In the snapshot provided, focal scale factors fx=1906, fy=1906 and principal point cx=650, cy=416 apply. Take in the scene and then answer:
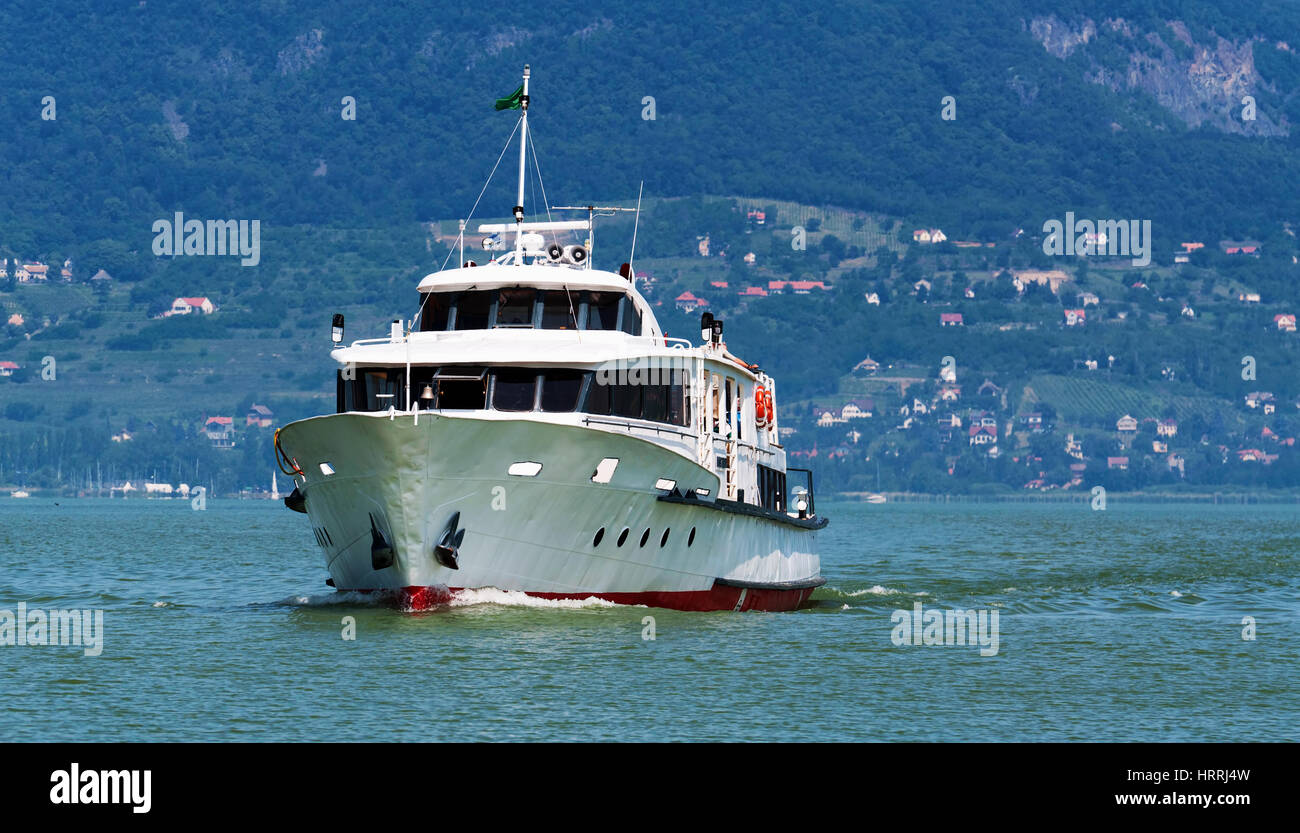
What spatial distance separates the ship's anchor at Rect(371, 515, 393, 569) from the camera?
106 feet

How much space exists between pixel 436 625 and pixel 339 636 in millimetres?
1798

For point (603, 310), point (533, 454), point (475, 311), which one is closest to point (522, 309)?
point (475, 311)

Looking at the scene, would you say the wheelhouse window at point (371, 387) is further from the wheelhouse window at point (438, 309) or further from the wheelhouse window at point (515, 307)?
the wheelhouse window at point (515, 307)

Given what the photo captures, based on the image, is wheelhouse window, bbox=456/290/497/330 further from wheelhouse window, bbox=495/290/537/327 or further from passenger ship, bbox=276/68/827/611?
wheelhouse window, bbox=495/290/537/327

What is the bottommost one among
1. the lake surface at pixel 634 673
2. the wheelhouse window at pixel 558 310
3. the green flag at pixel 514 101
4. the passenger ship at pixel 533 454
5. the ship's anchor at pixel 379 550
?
the lake surface at pixel 634 673

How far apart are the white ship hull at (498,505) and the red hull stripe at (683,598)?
37 mm

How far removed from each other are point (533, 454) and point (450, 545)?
81.0 inches

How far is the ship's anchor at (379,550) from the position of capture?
3241cm

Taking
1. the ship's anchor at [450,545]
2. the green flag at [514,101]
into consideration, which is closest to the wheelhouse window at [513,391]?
the ship's anchor at [450,545]

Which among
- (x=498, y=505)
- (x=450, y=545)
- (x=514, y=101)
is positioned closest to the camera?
(x=450, y=545)

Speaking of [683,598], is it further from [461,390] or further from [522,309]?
[522,309]

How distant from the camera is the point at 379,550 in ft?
107
